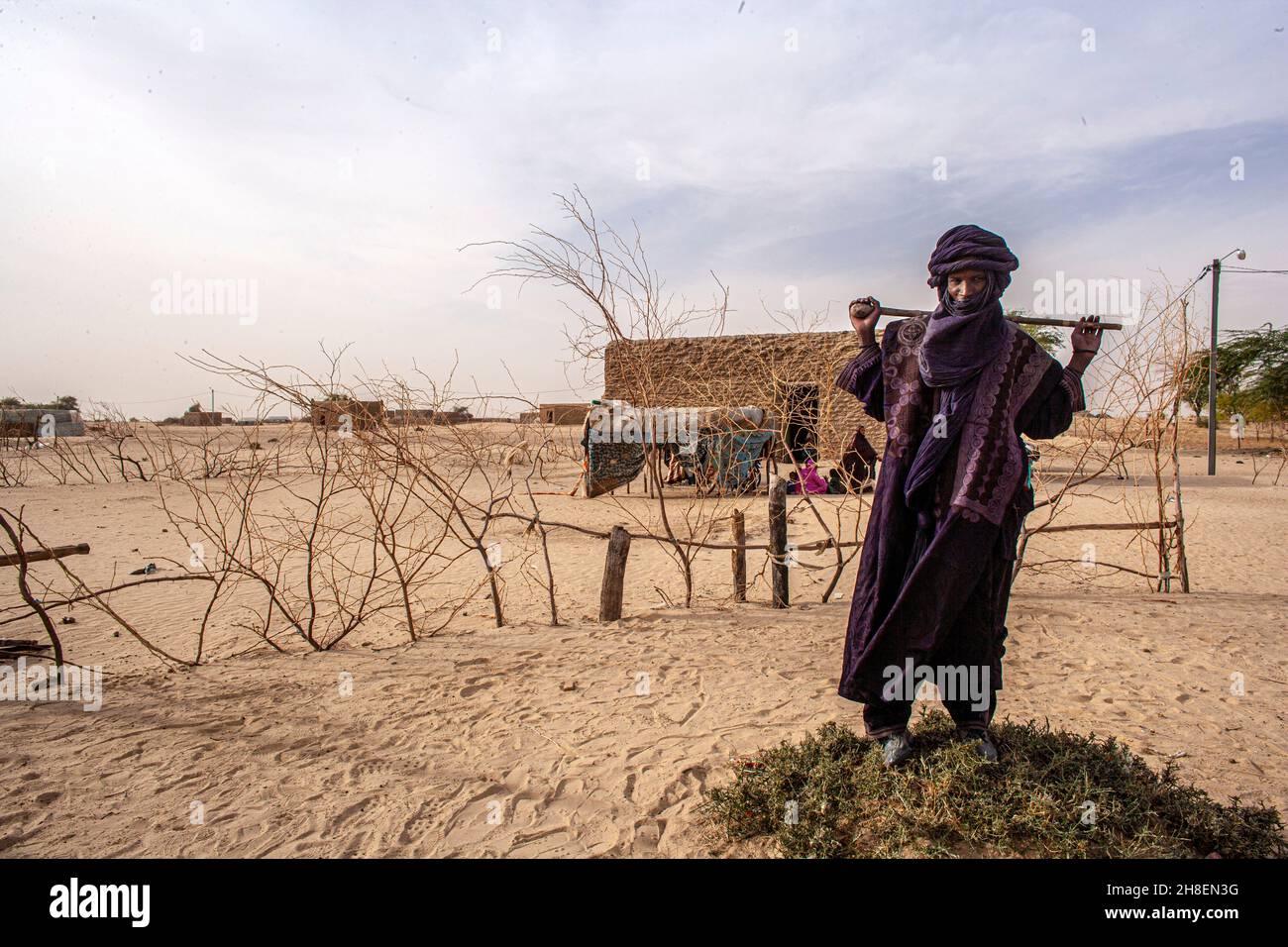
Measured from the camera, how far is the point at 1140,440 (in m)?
5.68

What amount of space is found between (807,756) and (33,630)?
5.85 meters

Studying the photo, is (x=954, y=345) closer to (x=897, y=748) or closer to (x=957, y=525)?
(x=957, y=525)

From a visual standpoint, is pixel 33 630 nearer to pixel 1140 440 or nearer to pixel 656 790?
pixel 656 790

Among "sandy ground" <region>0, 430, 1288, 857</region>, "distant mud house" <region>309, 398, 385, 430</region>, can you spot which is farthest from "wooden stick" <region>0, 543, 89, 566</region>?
"distant mud house" <region>309, 398, 385, 430</region>

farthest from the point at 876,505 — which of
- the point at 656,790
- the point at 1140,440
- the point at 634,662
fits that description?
the point at 1140,440

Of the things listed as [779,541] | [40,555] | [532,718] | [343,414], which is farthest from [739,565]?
[40,555]

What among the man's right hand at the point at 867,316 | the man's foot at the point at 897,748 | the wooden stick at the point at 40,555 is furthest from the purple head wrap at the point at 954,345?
the wooden stick at the point at 40,555

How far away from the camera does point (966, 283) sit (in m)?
2.17

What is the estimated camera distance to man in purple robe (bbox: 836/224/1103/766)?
2145 mm

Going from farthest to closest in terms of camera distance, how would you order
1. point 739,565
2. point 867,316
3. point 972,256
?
1. point 739,565
2. point 867,316
3. point 972,256

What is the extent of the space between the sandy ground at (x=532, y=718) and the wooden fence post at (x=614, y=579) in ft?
0.48

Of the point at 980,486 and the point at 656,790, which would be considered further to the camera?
the point at 656,790

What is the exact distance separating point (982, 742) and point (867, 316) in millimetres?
1477

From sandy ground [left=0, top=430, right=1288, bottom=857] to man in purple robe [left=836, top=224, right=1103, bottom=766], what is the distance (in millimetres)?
920
